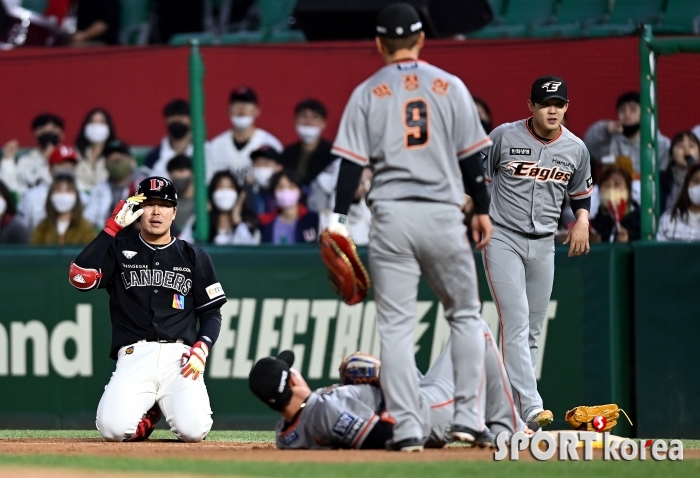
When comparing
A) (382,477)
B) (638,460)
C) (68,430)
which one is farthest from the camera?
(68,430)

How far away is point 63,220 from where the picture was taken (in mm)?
8953

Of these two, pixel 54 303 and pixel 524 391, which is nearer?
pixel 524 391

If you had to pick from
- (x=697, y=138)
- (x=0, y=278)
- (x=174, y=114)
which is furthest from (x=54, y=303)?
(x=697, y=138)

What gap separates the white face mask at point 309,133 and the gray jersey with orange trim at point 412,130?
409cm

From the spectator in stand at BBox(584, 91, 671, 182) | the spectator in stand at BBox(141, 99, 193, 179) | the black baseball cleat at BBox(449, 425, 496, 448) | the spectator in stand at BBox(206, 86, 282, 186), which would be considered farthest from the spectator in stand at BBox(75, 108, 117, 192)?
the black baseball cleat at BBox(449, 425, 496, 448)

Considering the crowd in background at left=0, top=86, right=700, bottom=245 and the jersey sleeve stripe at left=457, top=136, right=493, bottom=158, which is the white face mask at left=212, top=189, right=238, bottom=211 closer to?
the crowd in background at left=0, top=86, right=700, bottom=245

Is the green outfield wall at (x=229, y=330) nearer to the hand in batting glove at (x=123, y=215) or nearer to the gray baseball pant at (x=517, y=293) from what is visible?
the gray baseball pant at (x=517, y=293)

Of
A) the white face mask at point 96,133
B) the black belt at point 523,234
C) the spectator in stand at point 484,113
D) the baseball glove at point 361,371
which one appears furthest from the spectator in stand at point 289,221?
the baseball glove at point 361,371

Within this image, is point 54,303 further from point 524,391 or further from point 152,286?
point 524,391

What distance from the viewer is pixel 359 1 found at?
410 inches

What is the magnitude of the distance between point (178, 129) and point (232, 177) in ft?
2.74

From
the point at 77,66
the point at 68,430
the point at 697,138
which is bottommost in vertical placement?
the point at 68,430

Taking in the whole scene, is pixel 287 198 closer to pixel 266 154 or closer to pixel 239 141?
pixel 266 154

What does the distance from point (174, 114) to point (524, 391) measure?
4206 mm
